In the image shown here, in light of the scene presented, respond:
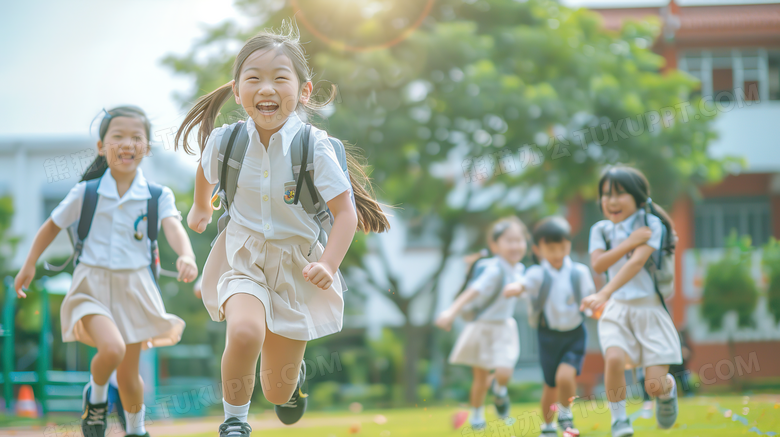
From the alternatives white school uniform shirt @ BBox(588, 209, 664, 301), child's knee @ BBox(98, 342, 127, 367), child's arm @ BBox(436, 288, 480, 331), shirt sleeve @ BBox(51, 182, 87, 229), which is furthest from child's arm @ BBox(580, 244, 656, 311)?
shirt sleeve @ BBox(51, 182, 87, 229)

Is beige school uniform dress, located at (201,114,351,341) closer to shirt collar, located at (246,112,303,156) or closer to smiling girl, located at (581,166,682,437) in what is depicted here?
shirt collar, located at (246,112,303,156)

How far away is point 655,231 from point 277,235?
Result: 237 centimetres

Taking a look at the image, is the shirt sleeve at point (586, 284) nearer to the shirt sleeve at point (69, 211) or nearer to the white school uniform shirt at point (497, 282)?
the white school uniform shirt at point (497, 282)

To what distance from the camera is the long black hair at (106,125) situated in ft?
14.4

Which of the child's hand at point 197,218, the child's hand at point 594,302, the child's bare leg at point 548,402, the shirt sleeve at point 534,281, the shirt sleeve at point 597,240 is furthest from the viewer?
the shirt sleeve at point 534,281

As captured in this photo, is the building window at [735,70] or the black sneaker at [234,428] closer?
the black sneaker at [234,428]

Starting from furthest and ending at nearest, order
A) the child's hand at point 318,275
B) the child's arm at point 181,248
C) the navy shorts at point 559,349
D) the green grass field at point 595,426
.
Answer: the navy shorts at point 559,349, the green grass field at point 595,426, the child's arm at point 181,248, the child's hand at point 318,275

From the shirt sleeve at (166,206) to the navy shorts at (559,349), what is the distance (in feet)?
8.76

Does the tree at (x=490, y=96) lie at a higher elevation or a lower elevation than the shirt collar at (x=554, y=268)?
higher

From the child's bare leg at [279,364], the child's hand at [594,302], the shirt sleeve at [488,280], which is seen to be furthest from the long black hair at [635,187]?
the child's bare leg at [279,364]

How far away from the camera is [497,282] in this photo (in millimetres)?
5969

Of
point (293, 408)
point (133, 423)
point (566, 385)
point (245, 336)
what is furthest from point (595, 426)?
point (245, 336)

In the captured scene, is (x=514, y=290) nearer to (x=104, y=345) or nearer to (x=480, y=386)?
(x=480, y=386)

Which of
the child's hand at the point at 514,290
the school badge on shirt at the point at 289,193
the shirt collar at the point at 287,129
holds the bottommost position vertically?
the child's hand at the point at 514,290
